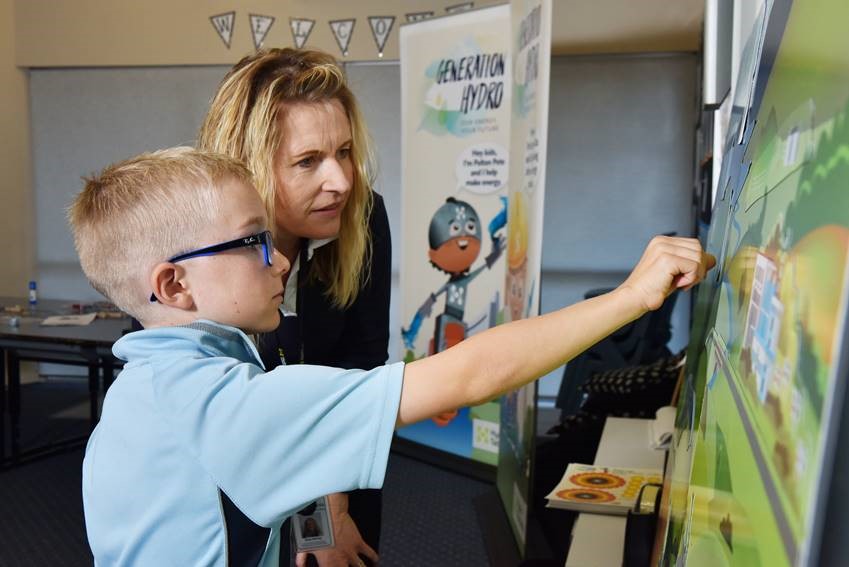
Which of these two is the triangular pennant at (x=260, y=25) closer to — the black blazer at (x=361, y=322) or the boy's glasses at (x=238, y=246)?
the black blazer at (x=361, y=322)

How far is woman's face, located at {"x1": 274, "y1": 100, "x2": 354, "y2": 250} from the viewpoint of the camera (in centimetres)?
149

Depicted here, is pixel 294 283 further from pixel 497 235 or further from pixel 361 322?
pixel 497 235

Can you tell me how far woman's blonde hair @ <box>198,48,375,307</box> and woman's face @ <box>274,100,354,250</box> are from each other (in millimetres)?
20

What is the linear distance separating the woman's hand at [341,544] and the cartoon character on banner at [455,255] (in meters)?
2.64

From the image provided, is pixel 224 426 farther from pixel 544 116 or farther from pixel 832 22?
pixel 544 116

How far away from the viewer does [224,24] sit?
611 cm

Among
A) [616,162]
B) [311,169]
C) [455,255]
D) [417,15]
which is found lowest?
[455,255]

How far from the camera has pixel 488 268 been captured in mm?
4195

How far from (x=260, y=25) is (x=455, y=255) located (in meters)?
2.72

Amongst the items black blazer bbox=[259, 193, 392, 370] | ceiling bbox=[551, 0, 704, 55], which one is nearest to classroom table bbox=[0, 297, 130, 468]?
black blazer bbox=[259, 193, 392, 370]

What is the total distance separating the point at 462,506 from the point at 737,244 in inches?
131

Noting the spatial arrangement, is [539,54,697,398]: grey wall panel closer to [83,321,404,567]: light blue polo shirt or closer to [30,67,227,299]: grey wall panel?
[30,67,227,299]: grey wall panel

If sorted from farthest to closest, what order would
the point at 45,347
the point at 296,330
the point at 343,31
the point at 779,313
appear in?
the point at 343,31
the point at 45,347
the point at 296,330
the point at 779,313

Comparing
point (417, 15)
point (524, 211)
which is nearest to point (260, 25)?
point (417, 15)
